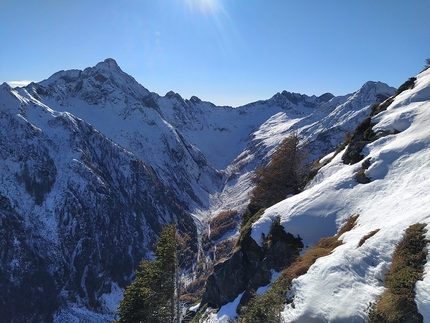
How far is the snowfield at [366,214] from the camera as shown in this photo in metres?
12.7

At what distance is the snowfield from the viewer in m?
12.7

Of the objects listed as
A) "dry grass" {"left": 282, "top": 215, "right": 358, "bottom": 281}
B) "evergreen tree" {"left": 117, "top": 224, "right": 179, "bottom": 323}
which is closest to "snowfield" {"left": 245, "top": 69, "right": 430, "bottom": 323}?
"dry grass" {"left": 282, "top": 215, "right": 358, "bottom": 281}

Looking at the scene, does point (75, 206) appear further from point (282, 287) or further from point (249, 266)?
point (282, 287)

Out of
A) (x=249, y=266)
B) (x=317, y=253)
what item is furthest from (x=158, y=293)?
(x=317, y=253)

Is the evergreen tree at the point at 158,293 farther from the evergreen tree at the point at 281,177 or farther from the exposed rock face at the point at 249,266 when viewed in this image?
the evergreen tree at the point at 281,177

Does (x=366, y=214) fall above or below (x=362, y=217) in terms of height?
above

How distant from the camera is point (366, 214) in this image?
17938mm

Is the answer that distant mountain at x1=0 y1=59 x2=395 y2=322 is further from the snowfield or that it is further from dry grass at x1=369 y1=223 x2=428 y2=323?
dry grass at x1=369 y1=223 x2=428 y2=323

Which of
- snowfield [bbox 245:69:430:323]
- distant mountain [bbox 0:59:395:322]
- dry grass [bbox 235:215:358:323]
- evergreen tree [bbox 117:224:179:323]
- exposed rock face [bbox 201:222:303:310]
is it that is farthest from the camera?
distant mountain [bbox 0:59:395:322]

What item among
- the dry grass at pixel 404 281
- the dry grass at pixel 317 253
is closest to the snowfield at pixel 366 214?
the dry grass at pixel 404 281

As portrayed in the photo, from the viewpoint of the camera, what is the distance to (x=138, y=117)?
160 meters

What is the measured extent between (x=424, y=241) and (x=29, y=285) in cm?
7626

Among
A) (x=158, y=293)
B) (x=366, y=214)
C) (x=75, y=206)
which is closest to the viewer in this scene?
(x=366, y=214)

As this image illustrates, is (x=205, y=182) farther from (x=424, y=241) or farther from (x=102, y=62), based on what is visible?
(x=424, y=241)
